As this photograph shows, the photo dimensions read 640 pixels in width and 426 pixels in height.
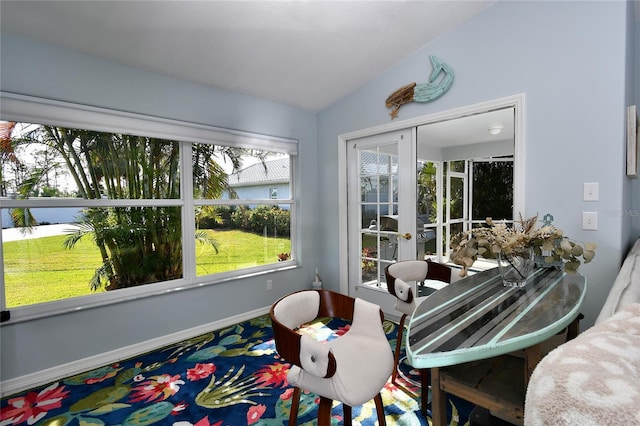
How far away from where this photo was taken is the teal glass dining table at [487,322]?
39.1 inches

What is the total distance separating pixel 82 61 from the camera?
7.54 ft

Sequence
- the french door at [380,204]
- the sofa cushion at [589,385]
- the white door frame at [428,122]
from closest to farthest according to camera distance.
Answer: the sofa cushion at [589,385]
the white door frame at [428,122]
the french door at [380,204]

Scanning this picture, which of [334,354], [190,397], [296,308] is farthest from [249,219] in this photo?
[334,354]

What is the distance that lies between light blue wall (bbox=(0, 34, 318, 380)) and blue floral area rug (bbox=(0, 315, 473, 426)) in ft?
0.79

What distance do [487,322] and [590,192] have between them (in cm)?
155

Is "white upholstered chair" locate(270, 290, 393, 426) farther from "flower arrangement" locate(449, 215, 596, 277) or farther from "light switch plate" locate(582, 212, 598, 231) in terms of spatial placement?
"light switch plate" locate(582, 212, 598, 231)

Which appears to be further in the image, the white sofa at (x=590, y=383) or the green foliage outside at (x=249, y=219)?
the green foliage outside at (x=249, y=219)

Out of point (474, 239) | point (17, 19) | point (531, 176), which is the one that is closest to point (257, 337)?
point (474, 239)

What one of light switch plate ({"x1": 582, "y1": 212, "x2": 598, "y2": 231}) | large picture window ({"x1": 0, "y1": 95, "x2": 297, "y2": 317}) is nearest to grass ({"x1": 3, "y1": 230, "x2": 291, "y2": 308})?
large picture window ({"x1": 0, "y1": 95, "x2": 297, "y2": 317})

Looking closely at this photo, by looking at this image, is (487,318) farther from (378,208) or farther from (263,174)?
(263,174)

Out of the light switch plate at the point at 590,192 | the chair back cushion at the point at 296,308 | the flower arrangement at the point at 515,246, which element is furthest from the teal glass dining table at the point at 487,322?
the light switch plate at the point at 590,192

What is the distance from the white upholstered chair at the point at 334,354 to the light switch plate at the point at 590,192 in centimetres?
169

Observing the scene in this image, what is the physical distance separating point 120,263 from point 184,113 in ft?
4.73

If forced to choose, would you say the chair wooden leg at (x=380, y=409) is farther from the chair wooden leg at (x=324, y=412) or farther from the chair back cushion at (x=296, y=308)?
the chair back cushion at (x=296, y=308)
